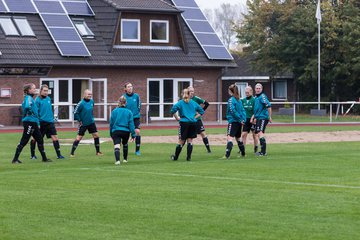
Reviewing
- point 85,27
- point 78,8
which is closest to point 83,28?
point 85,27

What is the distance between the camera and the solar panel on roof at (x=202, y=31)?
55.9 meters

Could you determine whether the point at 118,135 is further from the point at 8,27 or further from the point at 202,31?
the point at 202,31

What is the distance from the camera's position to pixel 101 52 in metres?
52.2

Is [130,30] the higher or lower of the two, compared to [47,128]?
higher

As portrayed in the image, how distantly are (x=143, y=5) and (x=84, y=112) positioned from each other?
93.6 ft

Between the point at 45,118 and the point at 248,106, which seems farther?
the point at 248,106

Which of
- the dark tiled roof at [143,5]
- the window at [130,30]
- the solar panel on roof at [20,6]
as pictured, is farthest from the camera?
the window at [130,30]

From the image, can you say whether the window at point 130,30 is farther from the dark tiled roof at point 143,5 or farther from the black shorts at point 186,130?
the black shorts at point 186,130

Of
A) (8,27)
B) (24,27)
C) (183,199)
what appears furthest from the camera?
(24,27)

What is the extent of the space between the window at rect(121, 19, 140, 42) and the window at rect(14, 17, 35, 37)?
5554 millimetres

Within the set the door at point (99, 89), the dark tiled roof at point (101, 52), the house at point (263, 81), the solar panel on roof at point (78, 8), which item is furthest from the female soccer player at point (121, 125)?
the house at point (263, 81)

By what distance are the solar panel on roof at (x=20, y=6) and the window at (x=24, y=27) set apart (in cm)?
49

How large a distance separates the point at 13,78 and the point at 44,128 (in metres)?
23.9

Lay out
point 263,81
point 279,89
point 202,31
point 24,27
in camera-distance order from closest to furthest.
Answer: point 24,27
point 202,31
point 263,81
point 279,89
